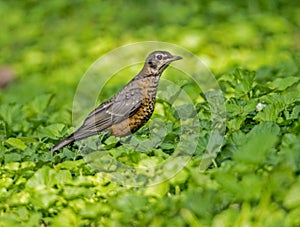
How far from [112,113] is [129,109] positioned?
0.20 m

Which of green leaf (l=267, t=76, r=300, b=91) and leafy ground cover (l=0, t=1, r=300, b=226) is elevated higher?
green leaf (l=267, t=76, r=300, b=91)

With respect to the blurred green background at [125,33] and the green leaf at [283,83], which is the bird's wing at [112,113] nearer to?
the green leaf at [283,83]

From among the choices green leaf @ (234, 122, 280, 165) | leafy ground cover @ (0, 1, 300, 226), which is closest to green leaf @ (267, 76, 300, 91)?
leafy ground cover @ (0, 1, 300, 226)

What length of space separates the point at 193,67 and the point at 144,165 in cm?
456

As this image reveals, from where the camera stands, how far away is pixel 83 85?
10289 millimetres

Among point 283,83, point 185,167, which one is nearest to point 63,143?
point 185,167

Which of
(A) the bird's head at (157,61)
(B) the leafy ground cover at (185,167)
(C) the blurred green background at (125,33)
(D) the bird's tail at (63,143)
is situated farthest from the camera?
(C) the blurred green background at (125,33)

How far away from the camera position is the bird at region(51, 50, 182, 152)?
676 cm

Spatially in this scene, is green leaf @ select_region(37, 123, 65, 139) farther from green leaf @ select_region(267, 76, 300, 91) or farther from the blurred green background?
the blurred green background

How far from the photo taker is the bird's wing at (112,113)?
6.79 metres

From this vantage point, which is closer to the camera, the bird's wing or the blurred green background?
the bird's wing

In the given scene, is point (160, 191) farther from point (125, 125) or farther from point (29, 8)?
point (29, 8)

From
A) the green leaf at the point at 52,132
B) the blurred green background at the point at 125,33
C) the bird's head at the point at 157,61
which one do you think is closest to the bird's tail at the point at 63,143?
the green leaf at the point at 52,132

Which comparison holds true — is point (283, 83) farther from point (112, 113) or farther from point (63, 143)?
point (63, 143)
